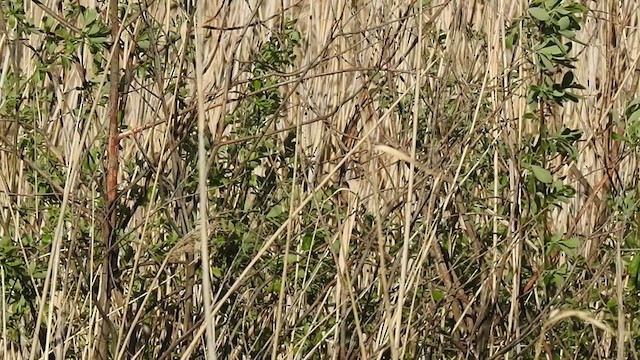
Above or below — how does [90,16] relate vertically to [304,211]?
above

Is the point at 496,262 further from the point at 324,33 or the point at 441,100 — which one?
the point at 324,33

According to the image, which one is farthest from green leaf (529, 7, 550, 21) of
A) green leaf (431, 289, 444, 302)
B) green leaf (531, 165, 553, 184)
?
green leaf (431, 289, 444, 302)

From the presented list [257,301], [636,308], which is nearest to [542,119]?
[636,308]

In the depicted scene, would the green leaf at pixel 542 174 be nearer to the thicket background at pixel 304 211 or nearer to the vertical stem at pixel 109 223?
the thicket background at pixel 304 211

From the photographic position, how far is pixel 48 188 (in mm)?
1791

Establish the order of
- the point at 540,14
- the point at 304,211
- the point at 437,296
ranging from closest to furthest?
the point at 540,14
the point at 437,296
the point at 304,211

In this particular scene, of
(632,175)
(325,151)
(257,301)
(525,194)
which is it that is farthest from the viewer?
(325,151)

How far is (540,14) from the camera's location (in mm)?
1559

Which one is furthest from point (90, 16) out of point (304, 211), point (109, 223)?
point (304, 211)

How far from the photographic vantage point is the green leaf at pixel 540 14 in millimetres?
1556

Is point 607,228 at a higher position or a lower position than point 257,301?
higher

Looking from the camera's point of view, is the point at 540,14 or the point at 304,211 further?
the point at 304,211

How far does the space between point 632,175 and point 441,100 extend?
Answer: 1.57ft

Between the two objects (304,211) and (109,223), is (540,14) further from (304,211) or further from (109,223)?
(109,223)
